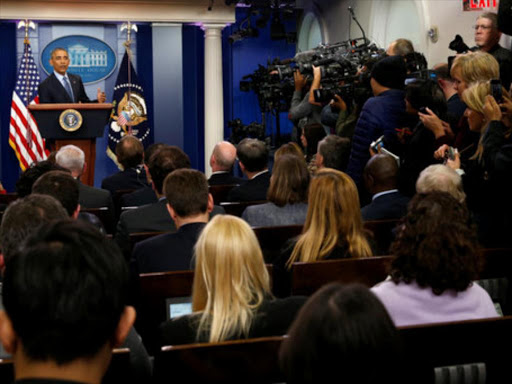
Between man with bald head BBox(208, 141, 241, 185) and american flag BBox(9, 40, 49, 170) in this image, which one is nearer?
man with bald head BBox(208, 141, 241, 185)

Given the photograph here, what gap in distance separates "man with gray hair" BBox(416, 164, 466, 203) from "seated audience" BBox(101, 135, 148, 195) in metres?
2.67

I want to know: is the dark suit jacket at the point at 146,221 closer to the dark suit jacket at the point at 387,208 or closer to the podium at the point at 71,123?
the dark suit jacket at the point at 387,208

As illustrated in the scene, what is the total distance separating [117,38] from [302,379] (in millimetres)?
9905

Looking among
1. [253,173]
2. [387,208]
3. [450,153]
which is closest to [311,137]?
[253,173]

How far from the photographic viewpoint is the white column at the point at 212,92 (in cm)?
1035

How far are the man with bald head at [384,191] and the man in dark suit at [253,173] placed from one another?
0.92 meters

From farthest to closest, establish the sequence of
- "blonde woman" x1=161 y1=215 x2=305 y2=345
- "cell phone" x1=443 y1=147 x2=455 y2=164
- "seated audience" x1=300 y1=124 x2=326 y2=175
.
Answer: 1. "seated audience" x1=300 y1=124 x2=326 y2=175
2. "cell phone" x1=443 y1=147 x2=455 y2=164
3. "blonde woman" x1=161 y1=215 x2=305 y2=345

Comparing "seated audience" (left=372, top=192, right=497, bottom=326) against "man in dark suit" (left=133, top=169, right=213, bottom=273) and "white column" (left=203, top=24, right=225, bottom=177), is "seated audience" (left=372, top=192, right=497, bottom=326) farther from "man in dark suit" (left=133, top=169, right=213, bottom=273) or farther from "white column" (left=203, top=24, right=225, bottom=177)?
"white column" (left=203, top=24, right=225, bottom=177)

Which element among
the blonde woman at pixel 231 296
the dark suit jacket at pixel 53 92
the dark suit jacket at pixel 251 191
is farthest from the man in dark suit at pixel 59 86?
the blonde woman at pixel 231 296

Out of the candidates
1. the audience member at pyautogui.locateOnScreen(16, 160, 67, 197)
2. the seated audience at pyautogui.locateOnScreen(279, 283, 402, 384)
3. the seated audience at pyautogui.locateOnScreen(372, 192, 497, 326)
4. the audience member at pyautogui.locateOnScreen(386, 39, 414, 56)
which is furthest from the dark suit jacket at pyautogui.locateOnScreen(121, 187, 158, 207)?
the seated audience at pyautogui.locateOnScreen(279, 283, 402, 384)

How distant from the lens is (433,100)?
464 cm

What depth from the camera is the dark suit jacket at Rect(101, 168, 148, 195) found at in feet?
17.7

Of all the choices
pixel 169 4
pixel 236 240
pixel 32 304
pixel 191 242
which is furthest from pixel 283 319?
pixel 169 4

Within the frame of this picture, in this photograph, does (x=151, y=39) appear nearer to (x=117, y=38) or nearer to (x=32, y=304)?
(x=117, y=38)
